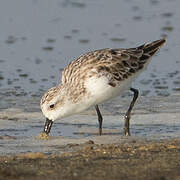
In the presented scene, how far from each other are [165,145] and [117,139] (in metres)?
1.05

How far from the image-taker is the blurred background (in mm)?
12391

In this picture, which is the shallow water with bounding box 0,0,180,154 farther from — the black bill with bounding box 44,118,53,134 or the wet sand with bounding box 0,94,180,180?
the black bill with bounding box 44,118,53,134

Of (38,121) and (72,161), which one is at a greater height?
(72,161)

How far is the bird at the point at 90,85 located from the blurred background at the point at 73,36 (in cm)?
195

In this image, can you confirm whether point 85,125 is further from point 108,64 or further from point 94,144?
Answer: point 94,144

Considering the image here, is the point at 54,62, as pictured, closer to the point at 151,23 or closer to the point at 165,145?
the point at 151,23

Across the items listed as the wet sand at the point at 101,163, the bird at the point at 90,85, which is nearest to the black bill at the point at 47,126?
the bird at the point at 90,85

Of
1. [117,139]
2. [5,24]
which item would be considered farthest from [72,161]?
[5,24]

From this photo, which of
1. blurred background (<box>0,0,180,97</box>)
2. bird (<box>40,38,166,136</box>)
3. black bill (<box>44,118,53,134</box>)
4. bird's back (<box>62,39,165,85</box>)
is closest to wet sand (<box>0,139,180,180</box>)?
black bill (<box>44,118,53,134</box>)

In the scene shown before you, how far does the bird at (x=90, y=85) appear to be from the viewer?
922 centimetres

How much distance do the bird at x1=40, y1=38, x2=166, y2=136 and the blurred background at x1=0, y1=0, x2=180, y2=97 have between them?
1.95 m

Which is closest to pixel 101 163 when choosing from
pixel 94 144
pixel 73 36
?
pixel 94 144

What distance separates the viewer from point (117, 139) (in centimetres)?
914

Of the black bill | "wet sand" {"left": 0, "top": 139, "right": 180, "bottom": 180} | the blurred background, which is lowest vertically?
the blurred background
